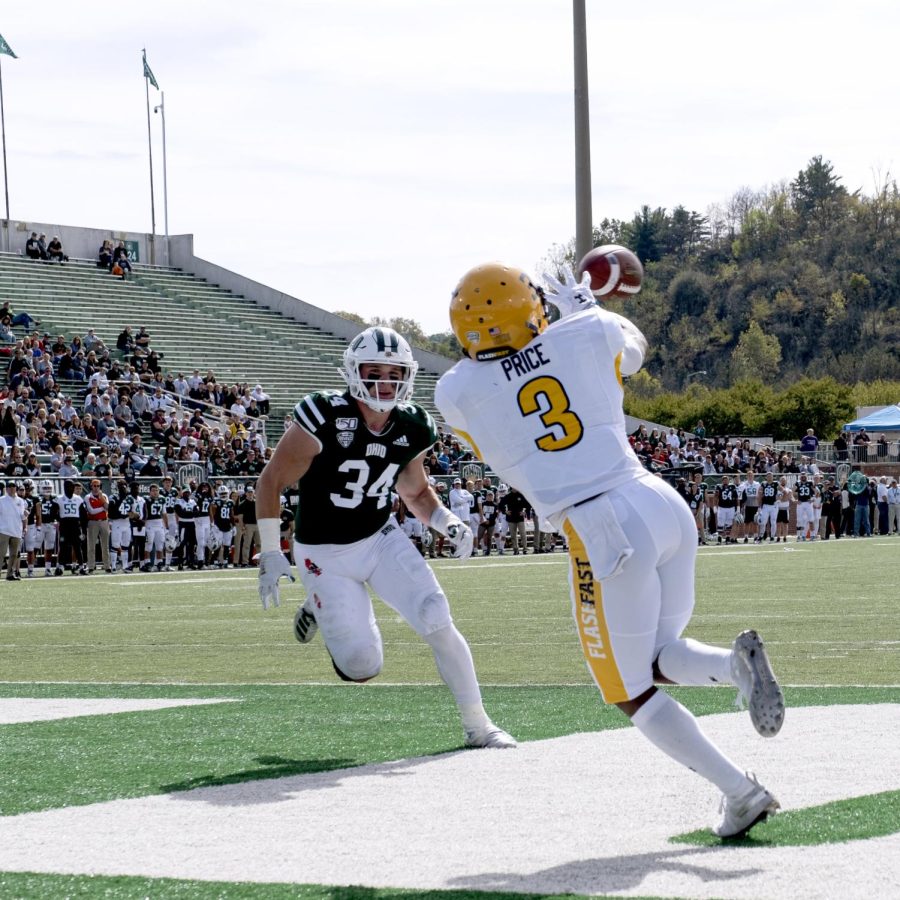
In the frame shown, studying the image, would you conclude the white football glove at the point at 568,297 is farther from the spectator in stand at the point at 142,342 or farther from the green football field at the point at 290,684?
the spectator in stand at the point at 142,342

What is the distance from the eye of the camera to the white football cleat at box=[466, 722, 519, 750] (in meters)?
6.44

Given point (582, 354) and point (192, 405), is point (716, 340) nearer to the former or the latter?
point (192, 405)

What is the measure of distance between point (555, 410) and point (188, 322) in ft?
123

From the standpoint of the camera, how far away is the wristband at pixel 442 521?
720 centimetres

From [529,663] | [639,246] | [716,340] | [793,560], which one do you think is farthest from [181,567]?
[639,246]

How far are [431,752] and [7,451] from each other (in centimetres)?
2097

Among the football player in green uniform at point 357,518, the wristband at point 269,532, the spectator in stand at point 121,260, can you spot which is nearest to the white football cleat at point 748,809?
the football player in green uniform at point 357,518

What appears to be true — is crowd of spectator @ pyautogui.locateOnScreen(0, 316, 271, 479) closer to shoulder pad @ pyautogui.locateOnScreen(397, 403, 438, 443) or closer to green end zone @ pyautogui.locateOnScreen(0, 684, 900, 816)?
green end zone @ pyautogui.locateOnScreen(0, 684, 900, 816)

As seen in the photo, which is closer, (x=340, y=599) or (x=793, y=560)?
(x=340, y=599)

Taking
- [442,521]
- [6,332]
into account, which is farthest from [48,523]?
[442,521]

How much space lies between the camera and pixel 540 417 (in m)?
4.75

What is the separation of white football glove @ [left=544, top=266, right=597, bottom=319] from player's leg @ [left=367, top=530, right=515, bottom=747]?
1.97 meters

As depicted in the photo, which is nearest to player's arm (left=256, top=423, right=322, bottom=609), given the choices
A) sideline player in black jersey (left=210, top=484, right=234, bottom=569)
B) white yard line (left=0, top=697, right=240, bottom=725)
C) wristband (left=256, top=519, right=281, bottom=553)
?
wristband (left=256, top=519, right=281, bottom=553)

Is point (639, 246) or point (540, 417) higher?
point (639, 246)
